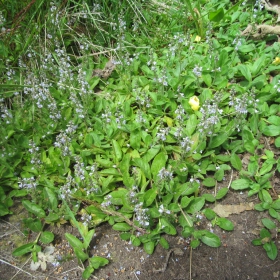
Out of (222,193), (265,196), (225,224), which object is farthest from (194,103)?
(225,224)

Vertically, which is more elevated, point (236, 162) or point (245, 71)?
point (245, 71)

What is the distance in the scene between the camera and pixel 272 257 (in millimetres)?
2354

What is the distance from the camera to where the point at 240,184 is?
2686 mm

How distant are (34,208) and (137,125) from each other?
1.13 meters

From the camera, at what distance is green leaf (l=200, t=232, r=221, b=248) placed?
2.41 meters

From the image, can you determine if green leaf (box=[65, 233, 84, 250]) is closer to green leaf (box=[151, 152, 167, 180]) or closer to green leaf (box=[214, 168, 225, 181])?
green leaf (box=[151, 152, 167, 180])

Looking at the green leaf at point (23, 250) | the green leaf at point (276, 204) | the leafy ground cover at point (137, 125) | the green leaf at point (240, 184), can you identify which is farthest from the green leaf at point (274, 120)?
the green leaf at point (23, 250)

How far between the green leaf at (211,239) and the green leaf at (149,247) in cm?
37

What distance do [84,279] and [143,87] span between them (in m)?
1.91

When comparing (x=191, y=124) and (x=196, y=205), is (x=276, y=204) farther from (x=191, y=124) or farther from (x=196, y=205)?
(x=191, y=124)

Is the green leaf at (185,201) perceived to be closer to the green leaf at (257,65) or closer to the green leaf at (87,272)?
the green leaf at (87,272)

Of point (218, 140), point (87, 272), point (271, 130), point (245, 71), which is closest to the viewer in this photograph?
point (87, 272)

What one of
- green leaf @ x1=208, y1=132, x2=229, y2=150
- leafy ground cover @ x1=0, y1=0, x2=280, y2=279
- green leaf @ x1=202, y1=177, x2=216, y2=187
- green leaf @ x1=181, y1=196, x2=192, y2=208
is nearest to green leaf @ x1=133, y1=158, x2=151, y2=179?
leafy ground cover @ x1=0, y1=0, x2=280, y2=279

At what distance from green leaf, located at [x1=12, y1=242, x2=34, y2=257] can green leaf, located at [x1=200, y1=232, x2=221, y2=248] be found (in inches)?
52.0
